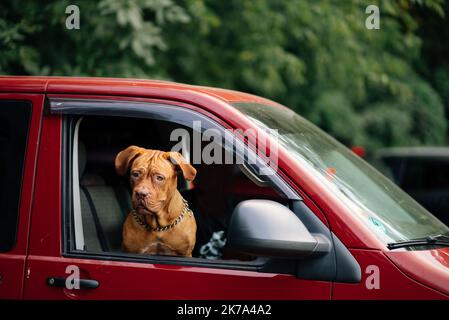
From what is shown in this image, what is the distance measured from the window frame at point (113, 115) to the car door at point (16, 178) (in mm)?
121

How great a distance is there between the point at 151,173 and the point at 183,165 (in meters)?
0.16

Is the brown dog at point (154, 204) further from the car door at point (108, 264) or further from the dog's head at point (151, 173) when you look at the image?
the car door at point (108, 264)

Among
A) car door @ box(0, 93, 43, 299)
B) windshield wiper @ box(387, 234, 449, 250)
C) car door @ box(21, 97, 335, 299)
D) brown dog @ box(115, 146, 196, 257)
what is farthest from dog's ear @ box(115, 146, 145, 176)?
windshield wiper @ box(387, 234, 449, 250)

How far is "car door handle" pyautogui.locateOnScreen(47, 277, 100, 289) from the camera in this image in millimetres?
2604

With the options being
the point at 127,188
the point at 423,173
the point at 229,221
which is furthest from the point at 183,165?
the point at 423,173

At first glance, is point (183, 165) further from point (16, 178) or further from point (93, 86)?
point (16, 178)

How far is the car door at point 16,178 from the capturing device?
105 inches

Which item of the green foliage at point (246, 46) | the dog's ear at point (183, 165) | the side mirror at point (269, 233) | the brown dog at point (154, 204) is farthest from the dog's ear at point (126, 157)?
the green foliage at point (246, 46)

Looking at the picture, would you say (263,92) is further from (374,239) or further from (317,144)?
(374,239)

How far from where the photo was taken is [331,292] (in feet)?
7.91

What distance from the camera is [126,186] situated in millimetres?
3898

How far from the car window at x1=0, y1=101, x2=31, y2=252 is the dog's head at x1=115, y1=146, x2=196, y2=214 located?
0.50 meters
